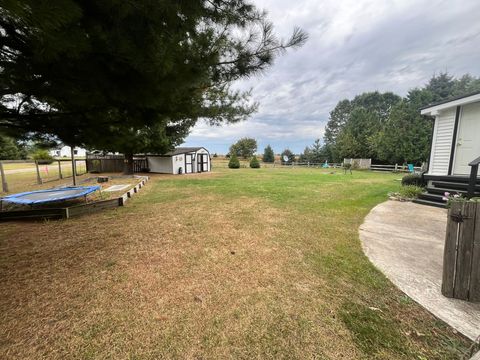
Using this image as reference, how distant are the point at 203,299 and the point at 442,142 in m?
8.98

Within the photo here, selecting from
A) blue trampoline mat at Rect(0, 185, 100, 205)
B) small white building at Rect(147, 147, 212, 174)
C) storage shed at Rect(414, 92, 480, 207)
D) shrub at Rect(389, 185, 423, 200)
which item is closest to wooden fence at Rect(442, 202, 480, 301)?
storage shed at Rect(414, 92, 480, 207)

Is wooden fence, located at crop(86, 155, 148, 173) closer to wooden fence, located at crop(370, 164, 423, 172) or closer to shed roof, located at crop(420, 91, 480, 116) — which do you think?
shed roof, located at crop(420, 91, 480, 116)

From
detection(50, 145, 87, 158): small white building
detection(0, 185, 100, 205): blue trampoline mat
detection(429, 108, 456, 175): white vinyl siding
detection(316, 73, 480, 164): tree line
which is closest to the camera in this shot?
detection(50, 145, 87, 158): small white building

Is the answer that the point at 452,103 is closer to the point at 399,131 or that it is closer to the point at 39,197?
the point at 39,197

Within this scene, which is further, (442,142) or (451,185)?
(442,142)

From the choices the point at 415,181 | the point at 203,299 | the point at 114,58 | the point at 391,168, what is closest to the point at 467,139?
the point at 415,181

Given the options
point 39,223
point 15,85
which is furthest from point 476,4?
point 39,223

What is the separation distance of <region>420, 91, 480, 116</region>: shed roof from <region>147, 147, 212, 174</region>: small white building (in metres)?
17.4

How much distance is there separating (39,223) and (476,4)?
13491mm

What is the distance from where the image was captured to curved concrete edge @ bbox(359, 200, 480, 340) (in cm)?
190

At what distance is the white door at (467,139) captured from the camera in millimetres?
5973

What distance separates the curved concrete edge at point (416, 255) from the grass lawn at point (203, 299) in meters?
0.19

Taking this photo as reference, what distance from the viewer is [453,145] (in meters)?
6.32

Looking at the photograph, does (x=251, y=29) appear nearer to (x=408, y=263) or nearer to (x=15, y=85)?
(x=15, y=85)
